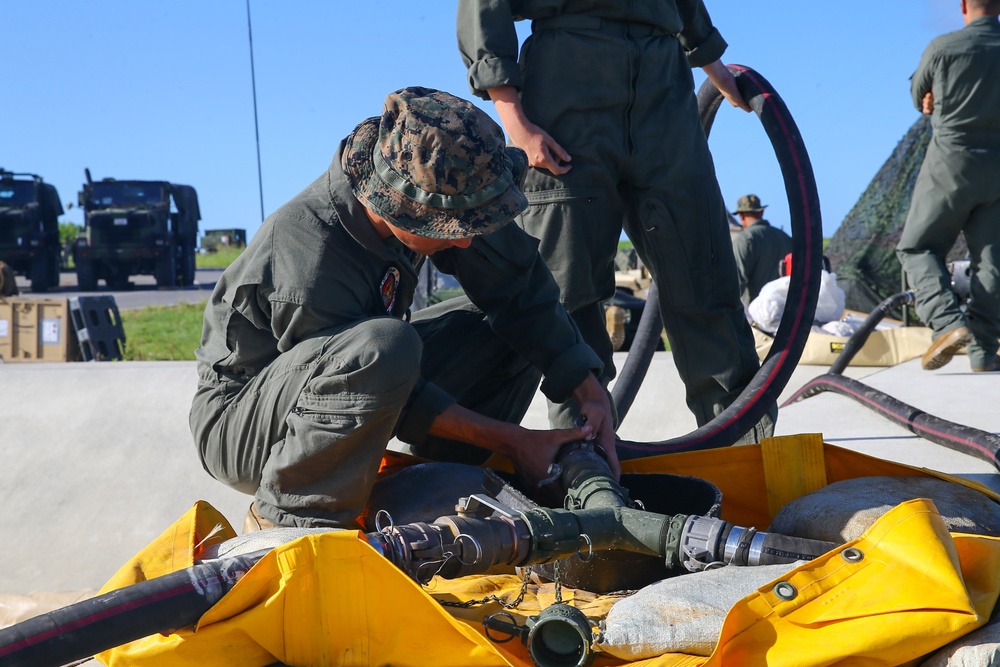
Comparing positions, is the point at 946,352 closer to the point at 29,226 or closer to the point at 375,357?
the point at 375,357

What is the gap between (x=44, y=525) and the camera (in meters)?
3.66

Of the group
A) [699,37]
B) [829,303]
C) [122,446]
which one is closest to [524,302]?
[699,37]

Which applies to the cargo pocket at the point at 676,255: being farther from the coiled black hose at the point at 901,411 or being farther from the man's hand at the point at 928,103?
the man's hand at the point at 928,103

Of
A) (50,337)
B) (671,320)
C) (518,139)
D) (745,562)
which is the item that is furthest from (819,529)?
(50,337)

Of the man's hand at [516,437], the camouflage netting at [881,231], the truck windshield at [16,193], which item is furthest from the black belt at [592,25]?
the truck windshield at [16,193]

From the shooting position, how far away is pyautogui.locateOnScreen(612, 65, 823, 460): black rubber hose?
9.88 ft

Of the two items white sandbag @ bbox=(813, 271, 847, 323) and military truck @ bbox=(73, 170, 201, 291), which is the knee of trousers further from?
military truck @ bbox=(73, 170, 201, 291)

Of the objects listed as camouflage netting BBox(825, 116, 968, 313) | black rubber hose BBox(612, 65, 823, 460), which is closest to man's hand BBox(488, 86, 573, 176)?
black rubber hose BBox(612, 65, 823, 460)

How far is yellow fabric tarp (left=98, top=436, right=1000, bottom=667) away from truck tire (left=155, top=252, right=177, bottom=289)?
19462 millimetres

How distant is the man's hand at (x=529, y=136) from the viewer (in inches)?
116

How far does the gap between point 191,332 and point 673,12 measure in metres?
9.75

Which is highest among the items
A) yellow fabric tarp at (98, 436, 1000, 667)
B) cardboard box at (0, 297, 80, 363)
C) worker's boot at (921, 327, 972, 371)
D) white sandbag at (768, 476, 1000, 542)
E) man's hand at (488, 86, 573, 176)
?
man's hand at (488, 86, 573, 176)

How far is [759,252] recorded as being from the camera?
8.59 m

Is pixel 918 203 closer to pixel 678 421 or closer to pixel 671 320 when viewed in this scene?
pixel 678 421
